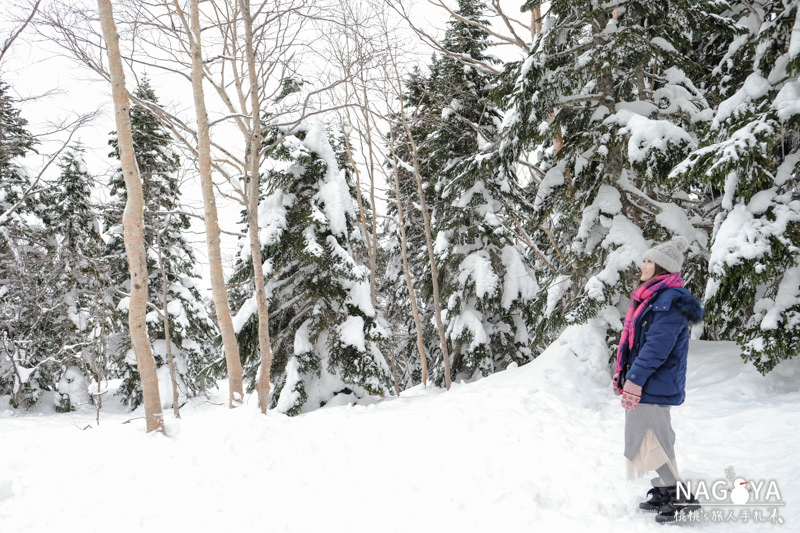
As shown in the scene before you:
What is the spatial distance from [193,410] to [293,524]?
16.9 metres

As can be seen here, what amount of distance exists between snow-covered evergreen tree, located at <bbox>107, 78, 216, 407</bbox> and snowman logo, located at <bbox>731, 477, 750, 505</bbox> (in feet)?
50.4

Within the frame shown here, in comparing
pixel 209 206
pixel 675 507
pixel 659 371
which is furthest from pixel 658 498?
pixel 209 206

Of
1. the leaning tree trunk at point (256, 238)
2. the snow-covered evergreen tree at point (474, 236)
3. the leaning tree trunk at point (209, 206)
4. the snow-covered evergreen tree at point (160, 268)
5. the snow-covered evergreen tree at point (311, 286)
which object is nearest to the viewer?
the leaning tree trunk at point (209, 206)

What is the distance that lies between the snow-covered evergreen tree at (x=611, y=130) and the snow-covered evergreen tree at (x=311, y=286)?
418 centimetres

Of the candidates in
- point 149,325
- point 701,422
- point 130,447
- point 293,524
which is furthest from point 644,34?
point 149,325

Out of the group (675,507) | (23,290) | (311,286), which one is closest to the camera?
(675,507)

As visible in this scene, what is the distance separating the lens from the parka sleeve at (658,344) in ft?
11.3

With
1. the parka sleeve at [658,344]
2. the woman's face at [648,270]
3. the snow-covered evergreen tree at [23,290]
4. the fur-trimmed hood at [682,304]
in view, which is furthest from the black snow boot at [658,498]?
the snow-covered evergreen tree at [23,290]

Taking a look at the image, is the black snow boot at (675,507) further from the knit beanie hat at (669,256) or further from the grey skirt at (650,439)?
the knit beanie hat at (669,256)

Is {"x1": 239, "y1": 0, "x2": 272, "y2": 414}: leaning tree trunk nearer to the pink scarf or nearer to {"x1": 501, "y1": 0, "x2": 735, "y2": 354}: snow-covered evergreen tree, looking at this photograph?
{"x1": 501, "y1": 0, "x2": 735, "y2": 354}: snow-covered evergreen tree

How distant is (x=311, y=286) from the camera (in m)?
10.4

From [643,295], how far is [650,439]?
46.3 inches

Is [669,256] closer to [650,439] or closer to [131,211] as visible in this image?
[650,439]

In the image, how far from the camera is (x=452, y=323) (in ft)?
41.8
